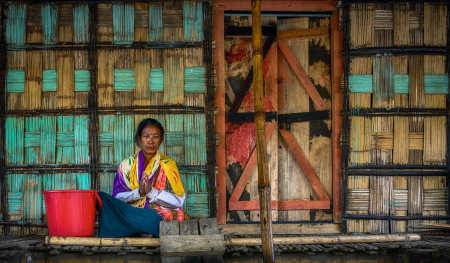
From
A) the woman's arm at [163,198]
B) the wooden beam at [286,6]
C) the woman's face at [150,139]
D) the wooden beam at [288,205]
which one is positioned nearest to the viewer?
the woman's arm at [163,198]

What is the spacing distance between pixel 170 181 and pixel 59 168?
1.60 metres

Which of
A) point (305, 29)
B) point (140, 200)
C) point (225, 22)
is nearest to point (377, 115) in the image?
point (305, 29)

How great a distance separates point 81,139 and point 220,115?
165 cm

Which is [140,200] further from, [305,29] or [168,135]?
[305,29]

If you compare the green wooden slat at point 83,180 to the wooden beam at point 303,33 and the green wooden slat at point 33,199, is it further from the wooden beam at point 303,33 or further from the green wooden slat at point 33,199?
the wooden beam at point 303,33

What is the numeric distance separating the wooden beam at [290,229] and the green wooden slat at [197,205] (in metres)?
0.33

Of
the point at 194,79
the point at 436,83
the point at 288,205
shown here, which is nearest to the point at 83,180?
the point at 194,79

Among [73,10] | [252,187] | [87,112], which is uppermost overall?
[73,10]

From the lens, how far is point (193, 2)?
559cm

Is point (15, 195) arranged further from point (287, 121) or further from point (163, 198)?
point (287, 121)

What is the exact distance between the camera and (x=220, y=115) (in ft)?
18.4

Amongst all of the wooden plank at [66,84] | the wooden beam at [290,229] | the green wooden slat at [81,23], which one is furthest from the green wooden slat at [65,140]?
the wooden beam at [290,229]

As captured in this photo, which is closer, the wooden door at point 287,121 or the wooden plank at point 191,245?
the wooden plank at point 191,245

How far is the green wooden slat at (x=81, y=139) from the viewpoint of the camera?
5.52 metres
